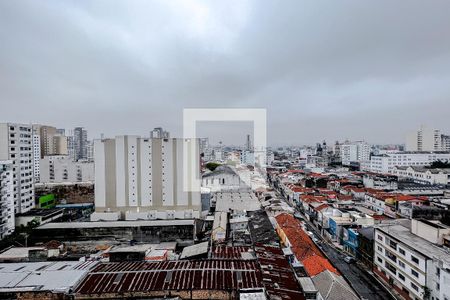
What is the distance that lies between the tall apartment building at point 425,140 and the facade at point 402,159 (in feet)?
31.1

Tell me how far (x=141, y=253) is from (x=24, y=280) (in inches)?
128

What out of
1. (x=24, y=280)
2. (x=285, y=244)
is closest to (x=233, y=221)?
(x=285, y=244)

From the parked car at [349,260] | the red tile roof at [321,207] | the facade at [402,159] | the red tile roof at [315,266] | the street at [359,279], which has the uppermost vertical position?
the facade at [402,159]

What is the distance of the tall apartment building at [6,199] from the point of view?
12.6m

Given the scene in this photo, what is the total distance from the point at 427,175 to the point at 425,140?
24.3 meters

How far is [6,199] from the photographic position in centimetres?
1293

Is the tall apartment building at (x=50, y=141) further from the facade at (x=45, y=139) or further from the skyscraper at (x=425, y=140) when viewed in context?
the skyscraper at (x=425, y=140)

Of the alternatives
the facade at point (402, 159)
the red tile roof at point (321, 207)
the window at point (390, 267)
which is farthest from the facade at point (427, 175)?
the window at point (390, 267)

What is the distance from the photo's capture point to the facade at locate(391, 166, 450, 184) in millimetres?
22625

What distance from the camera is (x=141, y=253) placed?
356 inches

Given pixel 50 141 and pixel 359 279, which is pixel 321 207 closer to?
pixel 359 279

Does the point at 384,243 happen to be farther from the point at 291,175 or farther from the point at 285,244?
the point at 291,175

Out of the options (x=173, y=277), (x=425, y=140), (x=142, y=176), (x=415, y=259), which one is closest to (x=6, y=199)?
(x=142, y=176)

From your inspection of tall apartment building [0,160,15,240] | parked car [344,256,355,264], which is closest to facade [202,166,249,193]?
tall apartment building [0,160,15,240]
